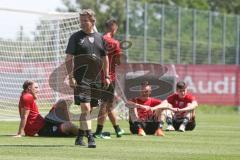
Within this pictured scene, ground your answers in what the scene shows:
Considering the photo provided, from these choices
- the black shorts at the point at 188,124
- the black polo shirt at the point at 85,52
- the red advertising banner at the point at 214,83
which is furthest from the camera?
the red advertising banner at the point at 214,83

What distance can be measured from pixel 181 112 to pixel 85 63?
5544 millimetres

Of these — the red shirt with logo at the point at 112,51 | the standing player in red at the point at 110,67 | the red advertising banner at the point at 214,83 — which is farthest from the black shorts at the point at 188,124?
the red advertising banner at the point at 214,83

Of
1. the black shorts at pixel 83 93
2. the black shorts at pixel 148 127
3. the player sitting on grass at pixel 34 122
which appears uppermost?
the black shorts at pixel 83 93

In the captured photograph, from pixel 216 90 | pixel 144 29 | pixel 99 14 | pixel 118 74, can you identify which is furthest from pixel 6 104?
pixel 99 14

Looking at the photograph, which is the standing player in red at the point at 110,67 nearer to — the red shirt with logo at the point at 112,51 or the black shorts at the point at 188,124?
the red shirt with logo at the point at 112,51

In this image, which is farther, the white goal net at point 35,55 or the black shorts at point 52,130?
the white goal net at point 35,55

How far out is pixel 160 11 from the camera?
1388 inches

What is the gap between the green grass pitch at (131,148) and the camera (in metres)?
11.9

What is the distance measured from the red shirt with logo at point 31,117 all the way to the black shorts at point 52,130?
83 millimetres

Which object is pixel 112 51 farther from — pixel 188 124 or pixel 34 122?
pixel 188 124

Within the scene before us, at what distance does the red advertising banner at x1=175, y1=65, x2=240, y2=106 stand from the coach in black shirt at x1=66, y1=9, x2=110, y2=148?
825 inches

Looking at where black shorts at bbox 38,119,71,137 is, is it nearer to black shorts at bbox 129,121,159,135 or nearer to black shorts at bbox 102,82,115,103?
black shorts at bbox 102,82,115,103

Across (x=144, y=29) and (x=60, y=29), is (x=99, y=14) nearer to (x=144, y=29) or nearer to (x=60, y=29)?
(x=144, y=29)

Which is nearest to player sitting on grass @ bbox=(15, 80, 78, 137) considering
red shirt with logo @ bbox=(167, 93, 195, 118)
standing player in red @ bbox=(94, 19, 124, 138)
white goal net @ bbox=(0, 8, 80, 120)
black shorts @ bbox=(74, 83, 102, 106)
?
standing player in red @ bbox=(94, 19, 124, 138)
